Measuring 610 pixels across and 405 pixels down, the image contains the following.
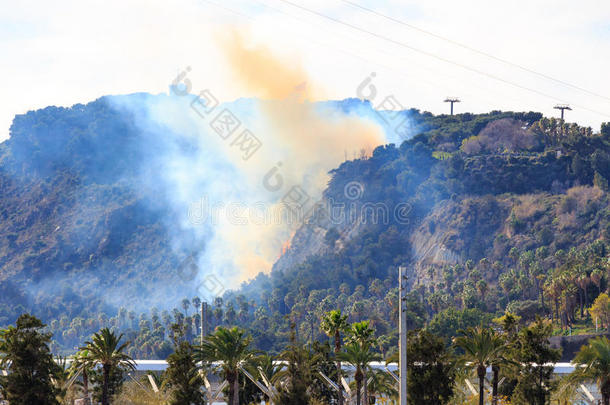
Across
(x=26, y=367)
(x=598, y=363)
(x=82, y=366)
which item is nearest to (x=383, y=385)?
(x=598, y=363)

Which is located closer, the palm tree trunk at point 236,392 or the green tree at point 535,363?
the palm tree trunk at point 236,392

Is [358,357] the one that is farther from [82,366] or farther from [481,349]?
[82,366]

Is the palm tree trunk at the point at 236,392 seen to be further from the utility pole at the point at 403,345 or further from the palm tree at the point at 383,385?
the utility pole at the point at 403,345

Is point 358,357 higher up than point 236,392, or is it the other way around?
point 358,357

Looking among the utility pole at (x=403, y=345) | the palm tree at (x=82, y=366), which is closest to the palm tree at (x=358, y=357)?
the utility pole at (x=403, y=345)

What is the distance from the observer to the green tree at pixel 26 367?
7856 cm

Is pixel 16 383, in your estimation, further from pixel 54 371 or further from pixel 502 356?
pixel 502 356

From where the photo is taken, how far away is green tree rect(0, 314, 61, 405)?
78.6 m

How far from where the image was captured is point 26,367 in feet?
Answer: 259

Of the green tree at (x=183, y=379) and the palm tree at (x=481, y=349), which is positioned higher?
the palm tree at (x=481, y=349)

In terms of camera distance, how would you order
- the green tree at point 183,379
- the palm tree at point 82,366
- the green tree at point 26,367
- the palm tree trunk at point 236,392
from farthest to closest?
the palm tree at point 82,366
the palm tree trunk at point 236,392
the green tree at point 183,379
the green tree at point 26,367

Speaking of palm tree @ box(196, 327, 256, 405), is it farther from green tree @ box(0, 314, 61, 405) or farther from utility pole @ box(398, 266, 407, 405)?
utility pole @ box(398, 266, 407, 405)

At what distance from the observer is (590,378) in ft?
279

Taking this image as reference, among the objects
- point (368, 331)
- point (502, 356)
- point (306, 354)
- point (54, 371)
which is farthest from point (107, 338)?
point (502, 356)
